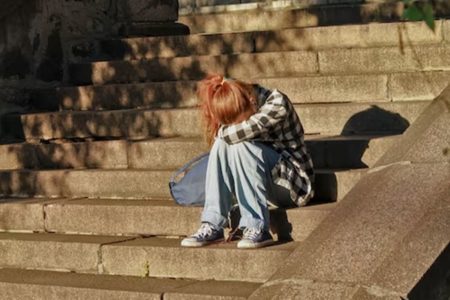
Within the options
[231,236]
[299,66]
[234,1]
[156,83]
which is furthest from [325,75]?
[234,1]

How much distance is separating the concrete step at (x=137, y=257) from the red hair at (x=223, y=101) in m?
0.68

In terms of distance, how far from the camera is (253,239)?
238 inches

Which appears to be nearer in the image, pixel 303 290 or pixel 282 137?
pixel 303 290

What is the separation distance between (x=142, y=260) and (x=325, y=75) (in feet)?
7.60

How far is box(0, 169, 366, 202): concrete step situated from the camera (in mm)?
7223

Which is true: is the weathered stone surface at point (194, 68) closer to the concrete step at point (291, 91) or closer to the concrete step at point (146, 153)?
Result: the concrete step at point (291, 91)

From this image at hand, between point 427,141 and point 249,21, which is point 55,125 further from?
point 427,141

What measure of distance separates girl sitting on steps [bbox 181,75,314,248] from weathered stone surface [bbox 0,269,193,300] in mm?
349

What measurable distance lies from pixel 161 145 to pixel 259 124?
147 cm

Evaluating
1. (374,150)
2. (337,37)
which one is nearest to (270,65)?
(337,37)

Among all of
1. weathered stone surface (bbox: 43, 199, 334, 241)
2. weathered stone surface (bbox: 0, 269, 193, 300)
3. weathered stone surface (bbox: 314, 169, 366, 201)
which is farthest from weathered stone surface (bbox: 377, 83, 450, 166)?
weathered stone surface (bbox: 0, 269, 193, 300)

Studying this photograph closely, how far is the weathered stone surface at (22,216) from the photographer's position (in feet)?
24.1

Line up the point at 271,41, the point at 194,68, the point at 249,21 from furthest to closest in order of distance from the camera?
the point at 249,21 → the point at 271,41 → the point at 194,68

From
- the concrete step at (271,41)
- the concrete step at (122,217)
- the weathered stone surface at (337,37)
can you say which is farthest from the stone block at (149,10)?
the concrete step at (122,217)
